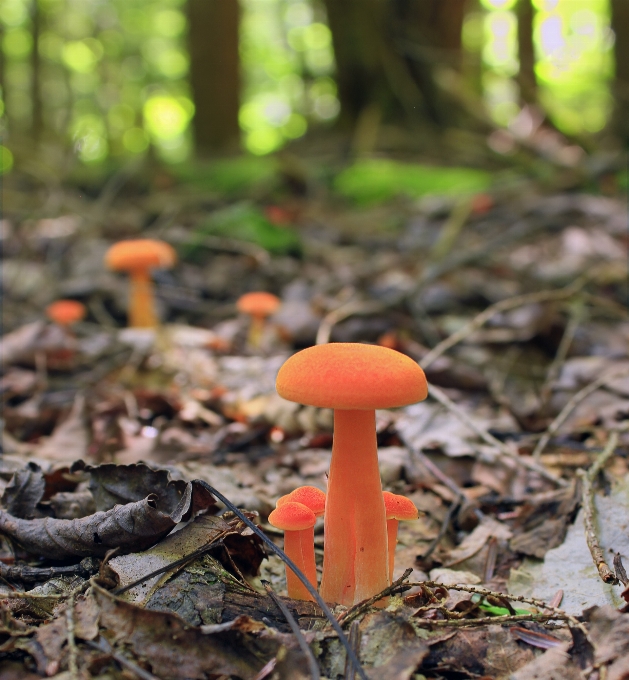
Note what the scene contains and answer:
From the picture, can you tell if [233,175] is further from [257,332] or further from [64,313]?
[64,313]

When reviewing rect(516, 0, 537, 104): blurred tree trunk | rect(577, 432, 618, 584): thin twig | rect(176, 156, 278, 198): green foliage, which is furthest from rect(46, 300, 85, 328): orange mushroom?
rect(516, 0, 537, 104): blurred tree trunk

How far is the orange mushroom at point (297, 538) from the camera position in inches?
71.9

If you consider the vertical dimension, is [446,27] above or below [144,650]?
above

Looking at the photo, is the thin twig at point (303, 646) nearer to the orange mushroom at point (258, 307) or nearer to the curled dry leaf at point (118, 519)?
the curled dry leaf at point (118, 519)

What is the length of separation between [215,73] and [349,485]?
12.9 meters

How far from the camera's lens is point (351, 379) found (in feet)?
5.40

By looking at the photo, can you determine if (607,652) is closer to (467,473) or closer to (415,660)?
(415,660)

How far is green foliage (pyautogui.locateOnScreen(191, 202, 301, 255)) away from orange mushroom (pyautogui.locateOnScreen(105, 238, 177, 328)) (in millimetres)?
1330

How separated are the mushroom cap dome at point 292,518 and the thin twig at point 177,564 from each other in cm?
26

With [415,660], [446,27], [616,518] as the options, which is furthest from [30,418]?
[446,27]

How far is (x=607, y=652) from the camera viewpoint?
157 cm

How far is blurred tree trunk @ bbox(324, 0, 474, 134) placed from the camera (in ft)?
37.2

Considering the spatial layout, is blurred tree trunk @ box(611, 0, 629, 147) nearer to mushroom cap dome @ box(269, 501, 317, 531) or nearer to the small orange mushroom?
the small orange mushroom

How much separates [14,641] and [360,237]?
6.81 m
